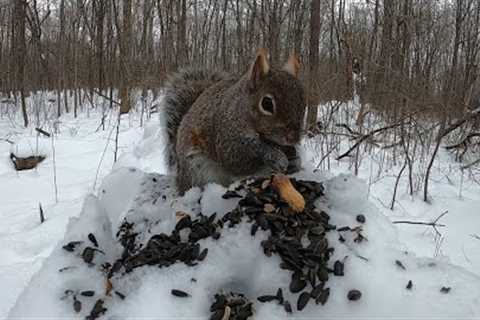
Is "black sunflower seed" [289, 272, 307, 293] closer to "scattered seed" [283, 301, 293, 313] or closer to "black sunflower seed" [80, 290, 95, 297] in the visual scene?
"scattered seed" [283, 301, 293, 313]

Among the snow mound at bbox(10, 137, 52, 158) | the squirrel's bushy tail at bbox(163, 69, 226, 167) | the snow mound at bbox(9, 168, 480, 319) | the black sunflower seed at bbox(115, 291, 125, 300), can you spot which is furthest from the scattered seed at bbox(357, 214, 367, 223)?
the snow mound at bbox(10, 137, 52, 158)

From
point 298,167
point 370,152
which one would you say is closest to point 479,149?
point 370,152

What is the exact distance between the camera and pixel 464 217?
380 centimetres

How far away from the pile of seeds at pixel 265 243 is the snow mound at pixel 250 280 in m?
0.02

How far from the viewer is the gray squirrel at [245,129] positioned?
190 centimetres

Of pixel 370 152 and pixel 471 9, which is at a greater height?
pixel 471 9

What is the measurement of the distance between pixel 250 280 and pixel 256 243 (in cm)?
12

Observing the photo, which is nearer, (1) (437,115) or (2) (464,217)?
(2) (464,217)

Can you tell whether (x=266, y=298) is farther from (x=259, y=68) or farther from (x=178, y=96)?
(x=178, y=96)

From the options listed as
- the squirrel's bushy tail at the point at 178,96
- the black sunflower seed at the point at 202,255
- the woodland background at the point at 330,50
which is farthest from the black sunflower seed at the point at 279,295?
the woodland background at the point at 330,50

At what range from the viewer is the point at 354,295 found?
53.3 inches

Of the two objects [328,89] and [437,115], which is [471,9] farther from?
[437,115]

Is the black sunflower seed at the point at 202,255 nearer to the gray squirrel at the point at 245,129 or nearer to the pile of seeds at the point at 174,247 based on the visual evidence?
the pile of seeds at the point at 174,247

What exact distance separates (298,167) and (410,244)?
150 centimetres
